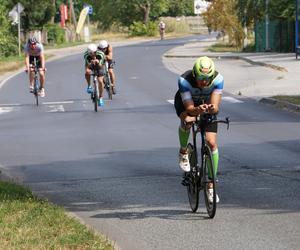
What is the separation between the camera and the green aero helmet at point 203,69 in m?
8.57

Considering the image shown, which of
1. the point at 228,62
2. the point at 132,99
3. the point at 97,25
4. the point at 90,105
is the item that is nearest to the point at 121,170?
the point at 90,105

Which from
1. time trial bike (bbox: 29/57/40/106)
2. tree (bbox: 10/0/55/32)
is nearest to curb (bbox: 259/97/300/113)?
time trial bike (bbox: 29/57/40/106)

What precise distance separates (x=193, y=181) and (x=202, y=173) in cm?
25

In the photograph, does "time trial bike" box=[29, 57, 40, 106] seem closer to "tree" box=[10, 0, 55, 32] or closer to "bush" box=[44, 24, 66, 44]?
"tree" box=[10, 0, 55, 32]

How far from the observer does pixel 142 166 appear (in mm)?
12531

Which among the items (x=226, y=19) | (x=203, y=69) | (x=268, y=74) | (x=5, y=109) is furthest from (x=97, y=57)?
(x=226, y=19)

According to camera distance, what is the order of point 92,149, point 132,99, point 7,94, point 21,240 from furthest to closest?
point 7,94 < point 132,99 < point 92,149 < point 21,240

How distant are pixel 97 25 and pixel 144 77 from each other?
7481 centimetres

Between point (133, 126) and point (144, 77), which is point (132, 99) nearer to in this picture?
point (133, 126)

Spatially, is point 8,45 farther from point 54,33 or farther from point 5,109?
point 5,109

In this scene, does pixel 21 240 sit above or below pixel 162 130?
above

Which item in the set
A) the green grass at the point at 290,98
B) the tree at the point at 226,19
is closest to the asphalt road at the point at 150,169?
the green grass at the point at 290,98

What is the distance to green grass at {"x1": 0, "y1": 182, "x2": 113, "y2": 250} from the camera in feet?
23.9

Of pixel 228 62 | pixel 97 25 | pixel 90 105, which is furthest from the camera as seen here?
pixel 97 25
